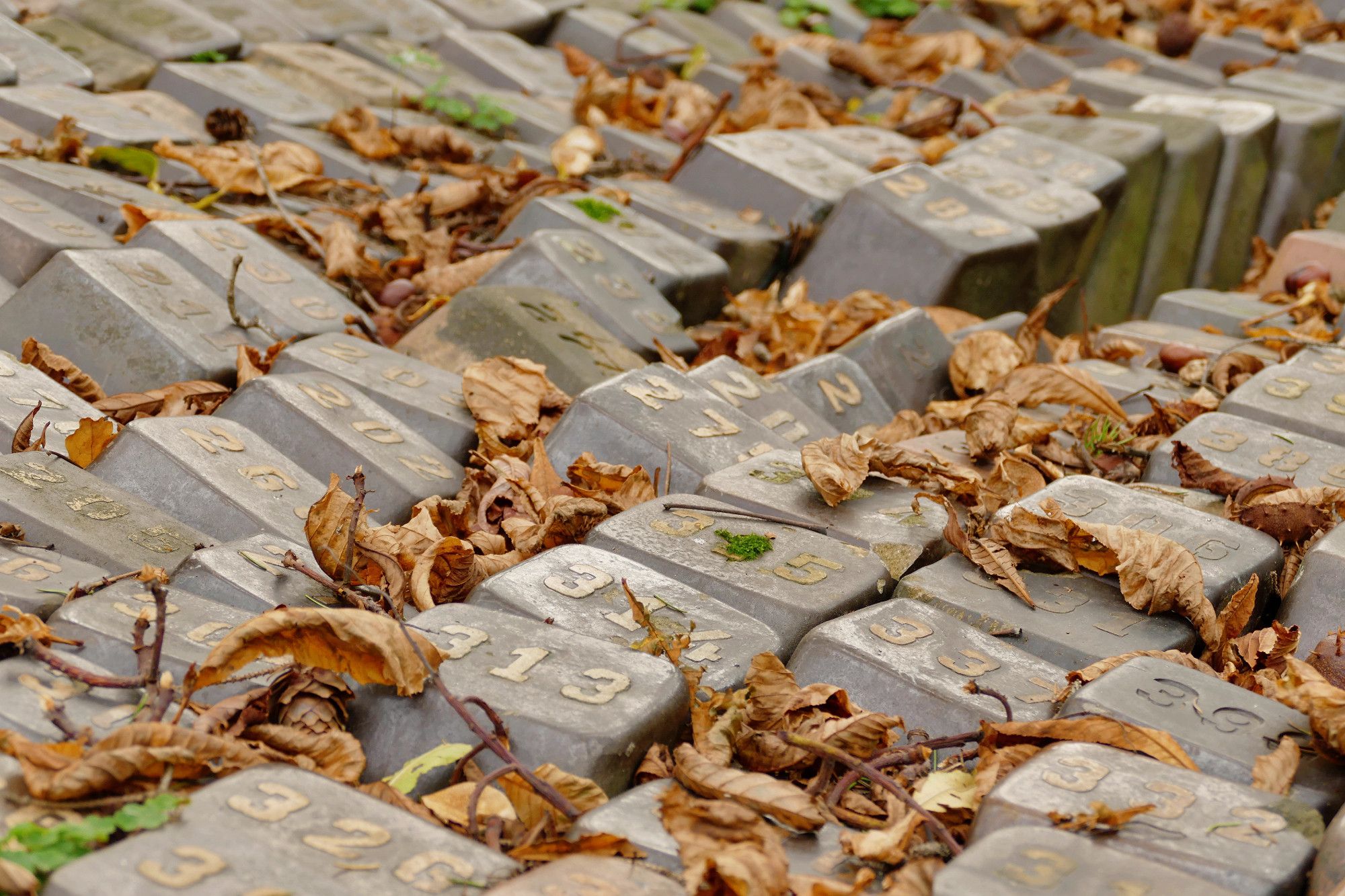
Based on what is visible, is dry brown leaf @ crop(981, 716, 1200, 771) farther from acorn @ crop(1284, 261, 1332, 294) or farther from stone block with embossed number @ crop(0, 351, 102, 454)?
acorn @ crop(1284, 261, 1332, 294)

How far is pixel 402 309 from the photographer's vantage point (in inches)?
129

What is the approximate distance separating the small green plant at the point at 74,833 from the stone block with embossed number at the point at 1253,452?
1.90 metres

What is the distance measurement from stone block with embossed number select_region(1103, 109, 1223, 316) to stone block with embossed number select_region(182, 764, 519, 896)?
3.74 metres

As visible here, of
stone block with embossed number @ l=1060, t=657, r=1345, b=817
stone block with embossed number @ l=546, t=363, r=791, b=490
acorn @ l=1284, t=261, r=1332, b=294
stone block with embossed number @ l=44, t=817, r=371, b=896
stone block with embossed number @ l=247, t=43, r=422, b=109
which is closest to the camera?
stone block with embossed number @ l=44, t=817, r=371, b=896

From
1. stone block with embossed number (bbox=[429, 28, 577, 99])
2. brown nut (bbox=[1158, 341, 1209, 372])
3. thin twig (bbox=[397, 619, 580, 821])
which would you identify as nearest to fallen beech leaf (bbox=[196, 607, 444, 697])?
thin twig (bbox=[397, 619, 580, 821])

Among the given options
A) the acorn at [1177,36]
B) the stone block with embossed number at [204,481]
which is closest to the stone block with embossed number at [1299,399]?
the stone block with embossed number at [204,481]

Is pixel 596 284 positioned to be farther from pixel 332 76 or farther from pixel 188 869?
pixel 188 869

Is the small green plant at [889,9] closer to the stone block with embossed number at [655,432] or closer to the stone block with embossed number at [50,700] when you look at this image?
the stone block with embossed number at [655,432]

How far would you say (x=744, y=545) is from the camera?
212 centimetres

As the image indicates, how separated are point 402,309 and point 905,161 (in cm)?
179

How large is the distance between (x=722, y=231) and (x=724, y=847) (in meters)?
2.51

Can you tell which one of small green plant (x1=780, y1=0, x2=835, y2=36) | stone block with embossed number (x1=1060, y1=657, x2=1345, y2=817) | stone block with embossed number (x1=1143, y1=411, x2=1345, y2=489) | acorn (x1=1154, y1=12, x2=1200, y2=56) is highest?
acorn (x1=1154, y1=12, x2=1200, y2=56)

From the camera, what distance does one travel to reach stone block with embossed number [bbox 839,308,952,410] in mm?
3094

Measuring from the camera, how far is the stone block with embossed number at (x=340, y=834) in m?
1.30
